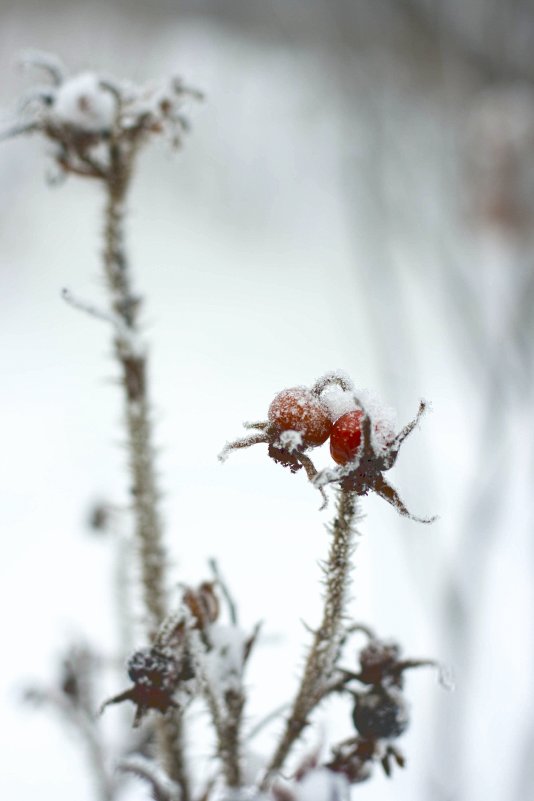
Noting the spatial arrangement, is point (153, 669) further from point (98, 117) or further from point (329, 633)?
point (98, 117)

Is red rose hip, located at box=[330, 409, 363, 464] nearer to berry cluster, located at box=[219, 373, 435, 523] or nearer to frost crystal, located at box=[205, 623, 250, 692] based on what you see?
berry cluster, located at box=[219, 373, 435, 523]

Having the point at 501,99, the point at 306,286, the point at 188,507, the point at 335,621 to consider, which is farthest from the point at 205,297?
the point at 335,621

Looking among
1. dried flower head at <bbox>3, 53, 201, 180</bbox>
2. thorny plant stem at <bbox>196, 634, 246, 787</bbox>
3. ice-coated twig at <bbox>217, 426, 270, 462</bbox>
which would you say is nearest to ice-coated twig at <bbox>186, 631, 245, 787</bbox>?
thorny plant stem at <bbox>196, 634, 246, 787</bbox>

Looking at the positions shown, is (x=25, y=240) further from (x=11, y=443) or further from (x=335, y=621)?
(x=335, y=621)

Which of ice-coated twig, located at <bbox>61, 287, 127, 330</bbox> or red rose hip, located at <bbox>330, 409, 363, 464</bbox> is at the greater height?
ice-coated twig, located at <bbox>61, 287, 127, 330</bbox>

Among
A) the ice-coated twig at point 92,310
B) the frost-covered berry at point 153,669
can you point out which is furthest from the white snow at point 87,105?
the frost-covered berry at point 153,669
